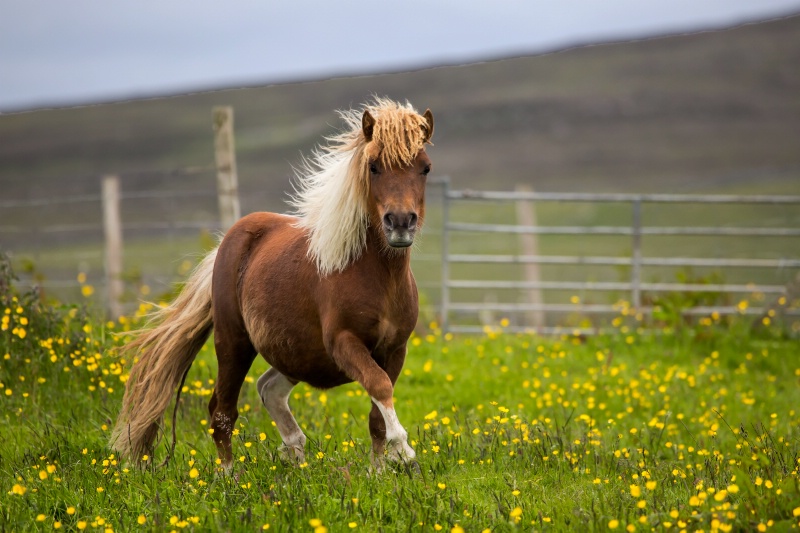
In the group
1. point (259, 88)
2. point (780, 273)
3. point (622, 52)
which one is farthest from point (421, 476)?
Answer: point (259, 88)

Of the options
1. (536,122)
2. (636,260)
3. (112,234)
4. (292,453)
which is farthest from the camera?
(536,122)

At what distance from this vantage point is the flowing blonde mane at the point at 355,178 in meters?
5.02

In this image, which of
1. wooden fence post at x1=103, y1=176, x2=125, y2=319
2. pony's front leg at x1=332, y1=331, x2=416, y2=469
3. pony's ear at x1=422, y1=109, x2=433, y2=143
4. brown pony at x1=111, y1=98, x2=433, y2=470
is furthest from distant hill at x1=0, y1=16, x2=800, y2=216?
pony's front leg at x1=332, y1=331, x2=416, y2=469

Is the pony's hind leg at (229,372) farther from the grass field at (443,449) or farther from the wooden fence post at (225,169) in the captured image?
the wooden fence post at (225,169)

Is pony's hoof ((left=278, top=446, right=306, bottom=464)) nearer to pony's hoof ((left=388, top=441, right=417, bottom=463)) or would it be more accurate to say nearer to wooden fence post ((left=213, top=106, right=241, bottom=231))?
pony's hoof ((left=388, top=441, right=417, bottom=463))

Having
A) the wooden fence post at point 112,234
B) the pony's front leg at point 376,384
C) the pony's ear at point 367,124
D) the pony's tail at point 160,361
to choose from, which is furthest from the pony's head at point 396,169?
the wooden fence post at point 112,234

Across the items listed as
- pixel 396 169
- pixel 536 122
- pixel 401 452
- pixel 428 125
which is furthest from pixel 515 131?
pixel 401 452

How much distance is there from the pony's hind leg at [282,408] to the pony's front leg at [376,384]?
0.85 metres

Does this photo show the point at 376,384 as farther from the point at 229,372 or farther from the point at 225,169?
the point at 225,169

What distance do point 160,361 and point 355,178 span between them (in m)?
1.97

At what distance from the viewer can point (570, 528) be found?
409cm

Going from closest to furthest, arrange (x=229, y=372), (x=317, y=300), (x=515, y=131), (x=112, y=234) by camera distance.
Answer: (x=317, y=300) → (x=229, y=372) → (x=112, y=234) → (x=515, y=131)

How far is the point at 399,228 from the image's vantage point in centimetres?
473

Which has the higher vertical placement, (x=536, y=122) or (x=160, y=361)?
(x=536, y=122)
